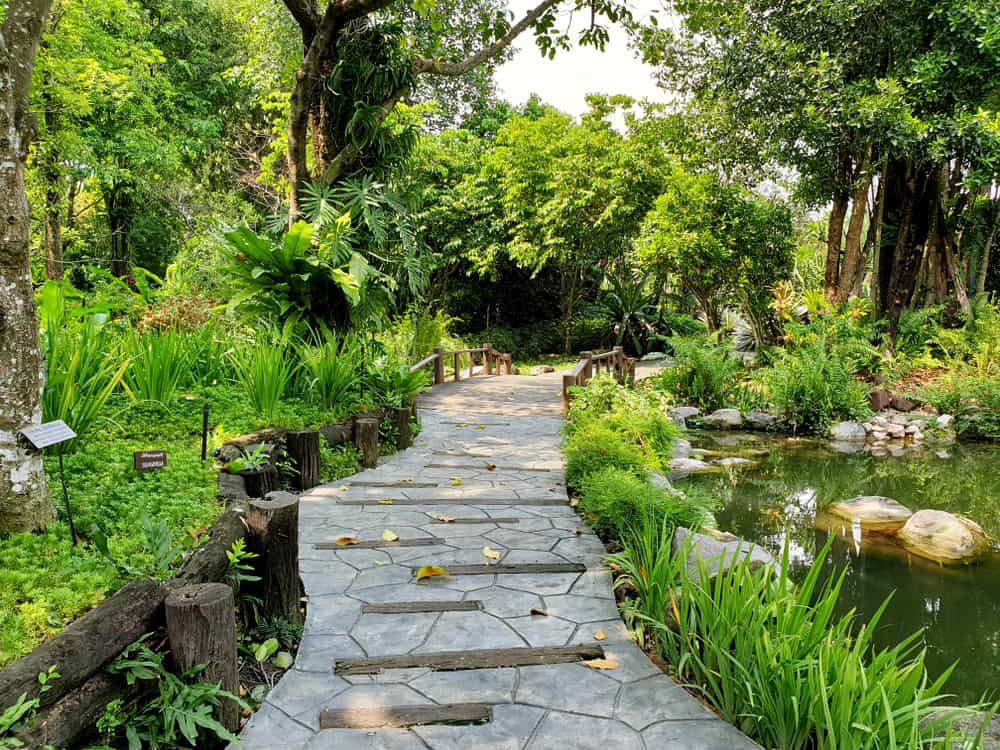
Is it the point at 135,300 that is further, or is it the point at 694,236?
the point at 694,236

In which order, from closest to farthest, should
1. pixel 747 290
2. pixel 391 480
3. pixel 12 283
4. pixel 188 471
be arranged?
1. pixel 12 283
2. pixel 188 471
3. pixel 391 480
4. pixel 747 290

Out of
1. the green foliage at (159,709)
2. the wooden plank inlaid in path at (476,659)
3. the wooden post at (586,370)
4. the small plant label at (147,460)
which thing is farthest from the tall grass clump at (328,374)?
the green foliage at (159,709)

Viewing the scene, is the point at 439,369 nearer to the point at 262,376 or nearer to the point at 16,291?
the point at 262,376

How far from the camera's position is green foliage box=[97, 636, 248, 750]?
182cm

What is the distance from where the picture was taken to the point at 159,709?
1948 mm

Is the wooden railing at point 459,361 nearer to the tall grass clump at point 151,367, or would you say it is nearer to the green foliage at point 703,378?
the green foliage at point 703,378

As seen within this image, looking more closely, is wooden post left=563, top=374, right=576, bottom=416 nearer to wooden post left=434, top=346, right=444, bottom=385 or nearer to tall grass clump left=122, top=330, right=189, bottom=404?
wooden post left=434, top=346, right=444, bottom=385

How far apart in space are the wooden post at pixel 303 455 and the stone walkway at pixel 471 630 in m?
0.18

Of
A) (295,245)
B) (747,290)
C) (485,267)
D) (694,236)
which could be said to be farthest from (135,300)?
(485,267)

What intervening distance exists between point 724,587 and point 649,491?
105 centimetres

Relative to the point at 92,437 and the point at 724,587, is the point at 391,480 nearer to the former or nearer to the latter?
the point at 92,437

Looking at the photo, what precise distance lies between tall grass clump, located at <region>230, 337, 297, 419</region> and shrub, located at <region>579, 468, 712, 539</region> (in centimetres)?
251

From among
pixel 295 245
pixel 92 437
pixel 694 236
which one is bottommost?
pixel 92 437

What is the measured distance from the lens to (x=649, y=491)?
11.4ft
